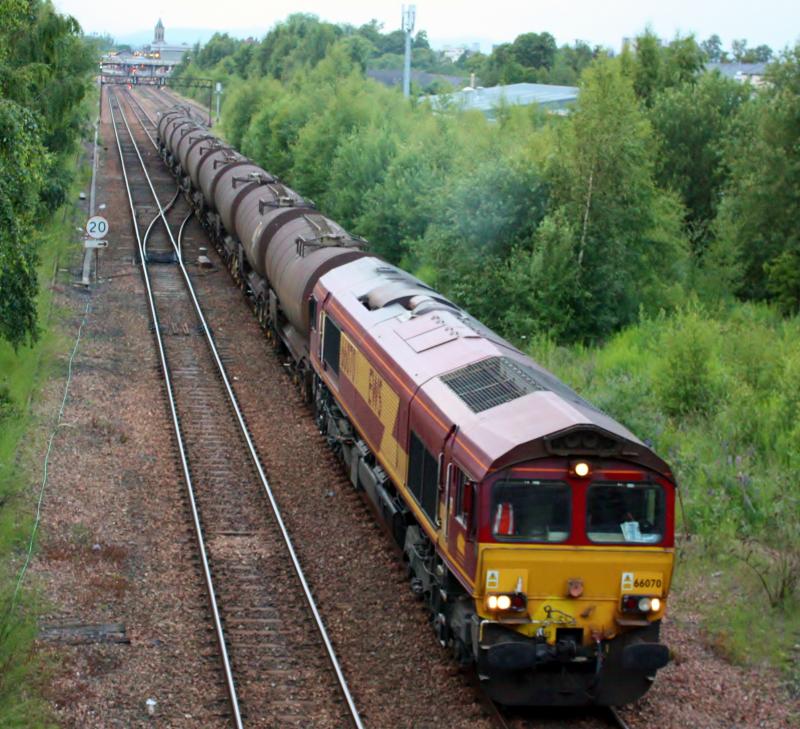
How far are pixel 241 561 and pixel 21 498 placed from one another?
3653 millimetres

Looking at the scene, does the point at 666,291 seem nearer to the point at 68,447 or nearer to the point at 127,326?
the point at 127,326

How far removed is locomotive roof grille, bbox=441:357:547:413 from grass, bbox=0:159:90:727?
5111 mm

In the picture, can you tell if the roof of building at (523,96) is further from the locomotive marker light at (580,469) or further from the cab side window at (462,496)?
the locomotive marker light at (580,469)

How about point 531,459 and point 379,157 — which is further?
point 379,157

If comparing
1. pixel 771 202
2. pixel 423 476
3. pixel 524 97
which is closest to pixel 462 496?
pixel 423 476

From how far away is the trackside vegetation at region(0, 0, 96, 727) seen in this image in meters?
11.4

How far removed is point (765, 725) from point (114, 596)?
7.39 meters

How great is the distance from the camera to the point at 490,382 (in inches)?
473

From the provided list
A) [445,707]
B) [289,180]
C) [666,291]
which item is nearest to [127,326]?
[666,291]

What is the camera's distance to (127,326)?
27.5 metres

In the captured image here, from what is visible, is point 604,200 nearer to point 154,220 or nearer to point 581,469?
point 581,469

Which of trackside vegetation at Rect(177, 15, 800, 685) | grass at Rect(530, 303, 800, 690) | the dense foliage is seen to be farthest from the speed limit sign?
grass at Rect(530, 303, 800, 690)

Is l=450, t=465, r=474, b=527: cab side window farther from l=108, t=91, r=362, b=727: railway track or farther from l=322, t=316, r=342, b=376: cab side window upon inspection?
l=322, t=316, r=342, b=376: cab side window

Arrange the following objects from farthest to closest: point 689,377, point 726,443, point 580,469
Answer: point 689,377, point 726,443, point 580,469
